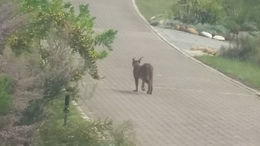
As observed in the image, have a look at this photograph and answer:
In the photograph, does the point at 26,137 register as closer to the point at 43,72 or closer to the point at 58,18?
the point at 43,72

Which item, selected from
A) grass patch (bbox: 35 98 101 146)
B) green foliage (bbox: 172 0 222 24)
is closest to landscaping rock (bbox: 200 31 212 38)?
green foliage (bbox: 172 0 222 24)

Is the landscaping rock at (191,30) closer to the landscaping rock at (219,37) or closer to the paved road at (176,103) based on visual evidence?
the landscaping rock at (219,37)

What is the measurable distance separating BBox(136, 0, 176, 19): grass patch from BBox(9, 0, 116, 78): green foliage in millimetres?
21678

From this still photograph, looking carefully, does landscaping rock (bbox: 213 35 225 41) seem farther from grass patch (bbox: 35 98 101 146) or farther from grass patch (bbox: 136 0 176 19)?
grass patch (bbox: 35 98 101 146)

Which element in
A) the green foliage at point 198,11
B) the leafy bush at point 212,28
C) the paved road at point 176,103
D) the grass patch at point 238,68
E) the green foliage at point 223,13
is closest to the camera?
the paved road at point 176,103

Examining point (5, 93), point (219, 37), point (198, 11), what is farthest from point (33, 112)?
point (198, 11)

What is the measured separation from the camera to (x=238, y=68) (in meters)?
21.5

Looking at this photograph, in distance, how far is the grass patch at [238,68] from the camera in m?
20.0

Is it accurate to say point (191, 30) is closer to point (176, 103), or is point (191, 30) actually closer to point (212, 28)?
point (212, 28)

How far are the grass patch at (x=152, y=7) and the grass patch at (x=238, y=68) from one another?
10.5 m

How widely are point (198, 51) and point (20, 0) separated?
14.4 metres

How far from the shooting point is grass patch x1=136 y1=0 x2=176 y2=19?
3456 centimetres

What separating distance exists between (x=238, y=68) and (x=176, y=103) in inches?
252

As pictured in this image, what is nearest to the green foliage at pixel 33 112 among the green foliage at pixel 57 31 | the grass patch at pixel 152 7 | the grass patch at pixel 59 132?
the grass patch at pixel 59 132
